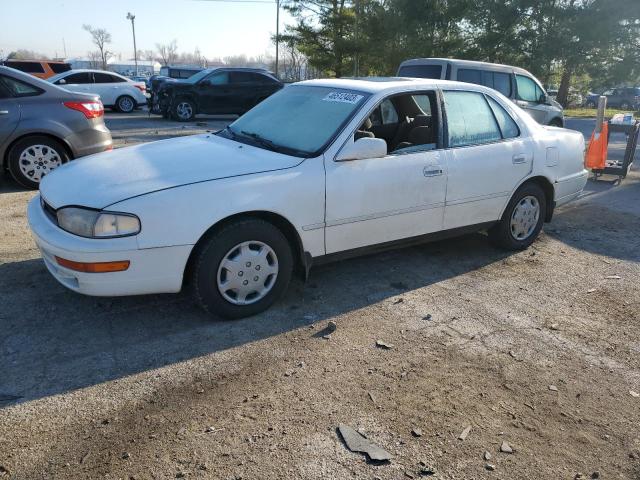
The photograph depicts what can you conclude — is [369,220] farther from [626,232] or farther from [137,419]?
[626,232]

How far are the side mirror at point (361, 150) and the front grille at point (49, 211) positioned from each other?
1.96 metres

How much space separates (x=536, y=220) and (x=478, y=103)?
1373 mm

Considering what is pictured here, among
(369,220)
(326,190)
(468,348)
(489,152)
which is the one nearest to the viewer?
(468,348)

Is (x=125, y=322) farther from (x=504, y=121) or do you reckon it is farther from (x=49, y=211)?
(x=504, y=121)

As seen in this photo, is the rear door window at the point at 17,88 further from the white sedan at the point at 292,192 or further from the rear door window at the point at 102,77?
the rear door window at the point at 102,77

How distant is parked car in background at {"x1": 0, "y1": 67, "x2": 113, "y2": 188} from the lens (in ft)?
22.2

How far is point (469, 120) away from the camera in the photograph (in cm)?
481

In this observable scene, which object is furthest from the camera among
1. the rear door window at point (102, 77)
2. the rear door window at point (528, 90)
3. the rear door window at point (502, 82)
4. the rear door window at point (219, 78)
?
the rear door window at point (102, 77)

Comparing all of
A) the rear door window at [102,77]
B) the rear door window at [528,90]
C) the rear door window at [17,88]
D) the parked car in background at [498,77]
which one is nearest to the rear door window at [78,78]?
the rear door window at [102,77]

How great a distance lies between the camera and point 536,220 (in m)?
Result: 5.45

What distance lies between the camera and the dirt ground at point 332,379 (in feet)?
8.31

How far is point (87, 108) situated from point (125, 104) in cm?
1415

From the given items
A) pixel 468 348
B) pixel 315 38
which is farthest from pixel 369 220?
pixel 315 38

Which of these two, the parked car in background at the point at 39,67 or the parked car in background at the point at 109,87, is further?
the parked car in background at the point at 39,67
